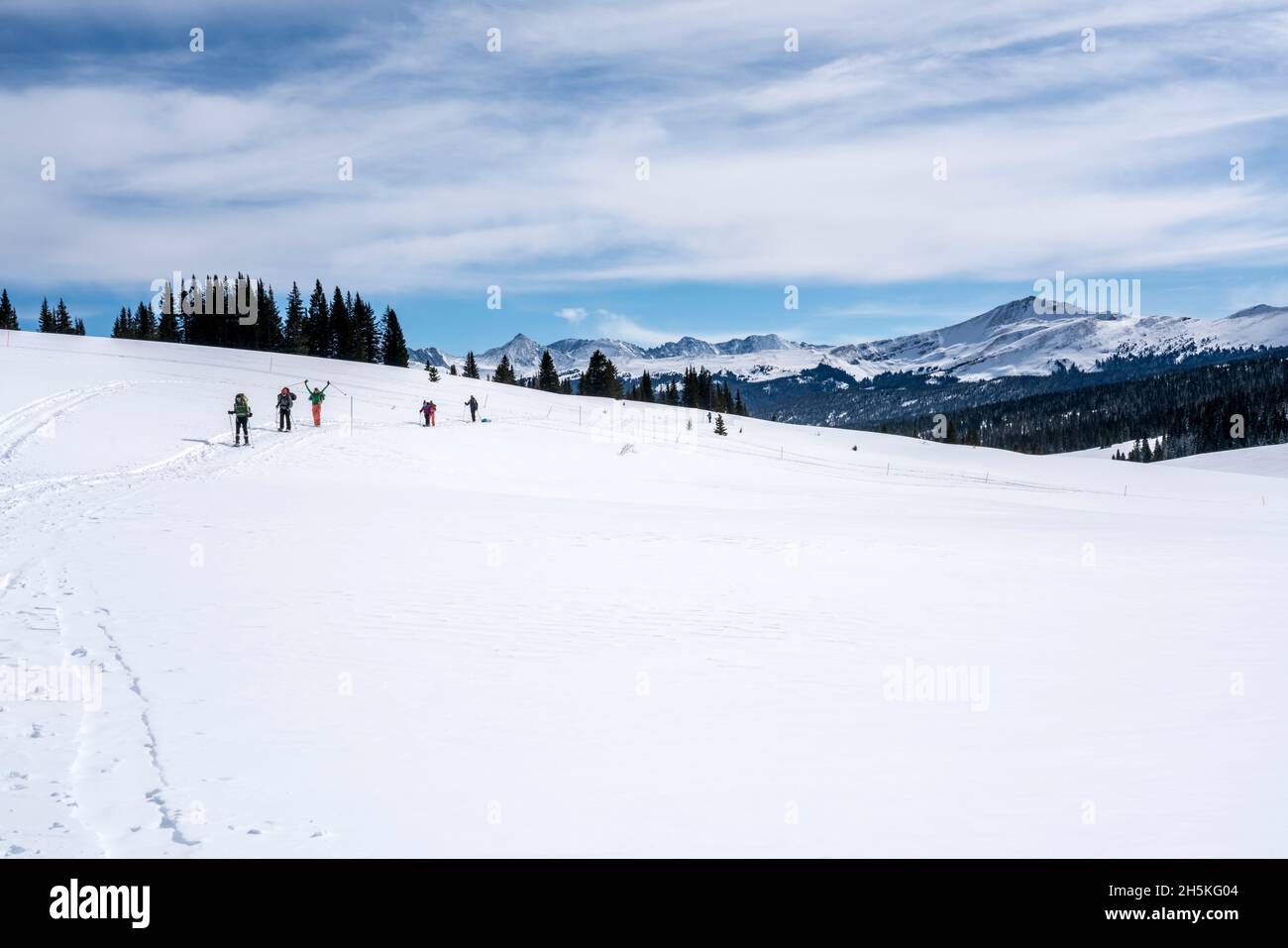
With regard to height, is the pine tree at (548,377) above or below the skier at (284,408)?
above

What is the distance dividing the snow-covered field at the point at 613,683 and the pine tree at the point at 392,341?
273 feet

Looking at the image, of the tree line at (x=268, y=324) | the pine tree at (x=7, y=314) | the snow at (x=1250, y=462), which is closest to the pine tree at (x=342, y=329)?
the tree line at (x=268, y=324)

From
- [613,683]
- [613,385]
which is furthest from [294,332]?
[613,683]

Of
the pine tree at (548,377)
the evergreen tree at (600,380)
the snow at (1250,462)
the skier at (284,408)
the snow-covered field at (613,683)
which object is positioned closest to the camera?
the snow-covered field at (613,683)

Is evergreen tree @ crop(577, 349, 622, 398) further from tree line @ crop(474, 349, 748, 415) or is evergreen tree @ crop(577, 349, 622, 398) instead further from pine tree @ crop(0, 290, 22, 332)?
pine tree @ crop(0, 290, 22, 332)

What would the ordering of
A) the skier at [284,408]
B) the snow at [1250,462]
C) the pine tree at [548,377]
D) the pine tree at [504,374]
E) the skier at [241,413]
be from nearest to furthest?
the skier at [241,413] → the skier at [284,408] → the snow at [1250,462] → the pine tree at [548,377] → the pine tree at [504,374]

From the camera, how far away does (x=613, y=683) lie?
798 centimetres

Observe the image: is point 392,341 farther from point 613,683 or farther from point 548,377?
point 613,683

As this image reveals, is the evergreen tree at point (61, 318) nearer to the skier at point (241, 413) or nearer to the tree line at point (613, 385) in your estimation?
the tree line at point (613, 385)

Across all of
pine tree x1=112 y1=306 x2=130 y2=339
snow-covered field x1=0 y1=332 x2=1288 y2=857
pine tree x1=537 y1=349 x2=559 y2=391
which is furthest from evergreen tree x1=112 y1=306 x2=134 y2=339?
snow-covered field x1=0 y1=332 x2=1288 y2=857

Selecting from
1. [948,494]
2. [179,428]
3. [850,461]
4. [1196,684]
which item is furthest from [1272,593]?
[850,461]

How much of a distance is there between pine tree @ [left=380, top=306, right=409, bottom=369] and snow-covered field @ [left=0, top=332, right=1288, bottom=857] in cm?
8312

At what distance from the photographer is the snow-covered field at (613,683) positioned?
16.7ft
